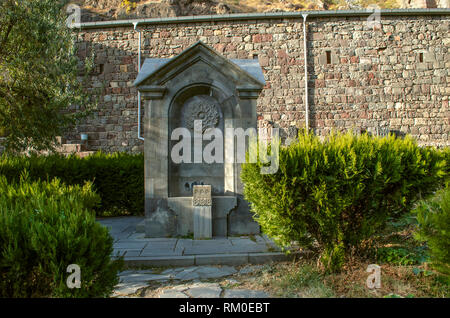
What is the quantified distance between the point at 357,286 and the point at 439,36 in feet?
43.4

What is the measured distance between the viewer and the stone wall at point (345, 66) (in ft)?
37.0

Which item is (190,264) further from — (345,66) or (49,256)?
(345,66)

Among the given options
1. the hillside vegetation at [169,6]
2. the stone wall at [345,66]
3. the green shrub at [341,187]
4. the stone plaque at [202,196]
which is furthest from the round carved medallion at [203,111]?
the hillside vegetation at [169,6]

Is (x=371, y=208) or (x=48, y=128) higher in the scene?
(x=48, y=128)

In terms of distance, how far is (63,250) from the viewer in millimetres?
2062

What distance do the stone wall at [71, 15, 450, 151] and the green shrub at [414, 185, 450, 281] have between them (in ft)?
28.4

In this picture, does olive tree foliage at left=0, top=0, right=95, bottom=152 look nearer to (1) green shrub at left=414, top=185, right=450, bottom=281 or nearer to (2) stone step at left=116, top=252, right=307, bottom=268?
(2) stone step at left=116, top=252, right=307, bottom=268

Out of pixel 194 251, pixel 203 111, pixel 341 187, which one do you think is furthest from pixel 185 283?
pixel 203 111

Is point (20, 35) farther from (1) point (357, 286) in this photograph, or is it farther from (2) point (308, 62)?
(2) point (308, 62)

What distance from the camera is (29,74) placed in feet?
21.9

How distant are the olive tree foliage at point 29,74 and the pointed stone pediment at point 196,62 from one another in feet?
10.7

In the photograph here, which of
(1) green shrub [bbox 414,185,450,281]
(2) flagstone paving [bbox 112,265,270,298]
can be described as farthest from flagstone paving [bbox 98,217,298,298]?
(1) green shrub [bbox 414,185,450,281]
